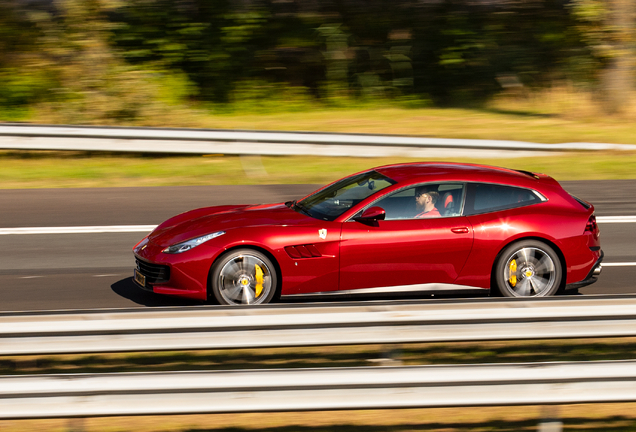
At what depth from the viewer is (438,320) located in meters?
4.36

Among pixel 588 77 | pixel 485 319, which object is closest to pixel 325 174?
pixel 485 319

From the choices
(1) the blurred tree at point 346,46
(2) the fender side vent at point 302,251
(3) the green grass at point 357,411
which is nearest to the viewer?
(3) the green grass at point 357,411

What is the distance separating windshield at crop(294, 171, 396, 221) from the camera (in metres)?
7.07

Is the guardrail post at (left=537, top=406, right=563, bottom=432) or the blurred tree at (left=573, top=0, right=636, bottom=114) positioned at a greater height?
the blurred tree at (left=573, top=0, right=636, bottom=114)

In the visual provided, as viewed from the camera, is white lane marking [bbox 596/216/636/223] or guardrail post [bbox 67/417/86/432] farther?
white lane marking [bbox 596/216/636/223]

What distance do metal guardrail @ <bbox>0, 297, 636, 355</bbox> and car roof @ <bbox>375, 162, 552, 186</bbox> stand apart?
2.68 meters

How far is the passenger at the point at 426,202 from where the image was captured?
692 cm

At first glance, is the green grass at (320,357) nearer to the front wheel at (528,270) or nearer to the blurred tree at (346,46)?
the front wheel at (528,270)

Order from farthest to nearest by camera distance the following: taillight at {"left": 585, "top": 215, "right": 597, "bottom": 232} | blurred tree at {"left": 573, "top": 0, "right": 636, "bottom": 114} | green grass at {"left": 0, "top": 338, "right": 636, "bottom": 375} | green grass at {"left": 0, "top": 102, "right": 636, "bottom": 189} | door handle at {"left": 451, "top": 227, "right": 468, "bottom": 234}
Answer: blurred tree at {"left": 573, "top": 0, "right": 636, "bottom": 114}, green grass at {"left": 0, "top": 102, "right": 636, "bottom": 189}, taillight at {"left": 585, "top": 215, "right": 597, "bottom": 232}, door handle at {"left": 451, "top": 227, "right": 468, "bottom": 234}, green grass at {"left": 0, "top": 338, "right": 636, "bottom": 375}

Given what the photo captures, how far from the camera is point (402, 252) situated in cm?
670

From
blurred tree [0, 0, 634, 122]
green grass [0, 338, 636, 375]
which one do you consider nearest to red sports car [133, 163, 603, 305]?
green grass [0, 338, 636, 375]

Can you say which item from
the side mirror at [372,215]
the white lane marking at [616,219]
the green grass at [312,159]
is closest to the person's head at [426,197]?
the side mirror at [372,215]

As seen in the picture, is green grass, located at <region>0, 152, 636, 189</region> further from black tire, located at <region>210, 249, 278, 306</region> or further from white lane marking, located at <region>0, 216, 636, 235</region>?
black tire, located at <region>210, 249, 278, 306</region>

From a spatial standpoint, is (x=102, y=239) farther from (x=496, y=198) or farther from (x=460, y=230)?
(x=496, y=198)
